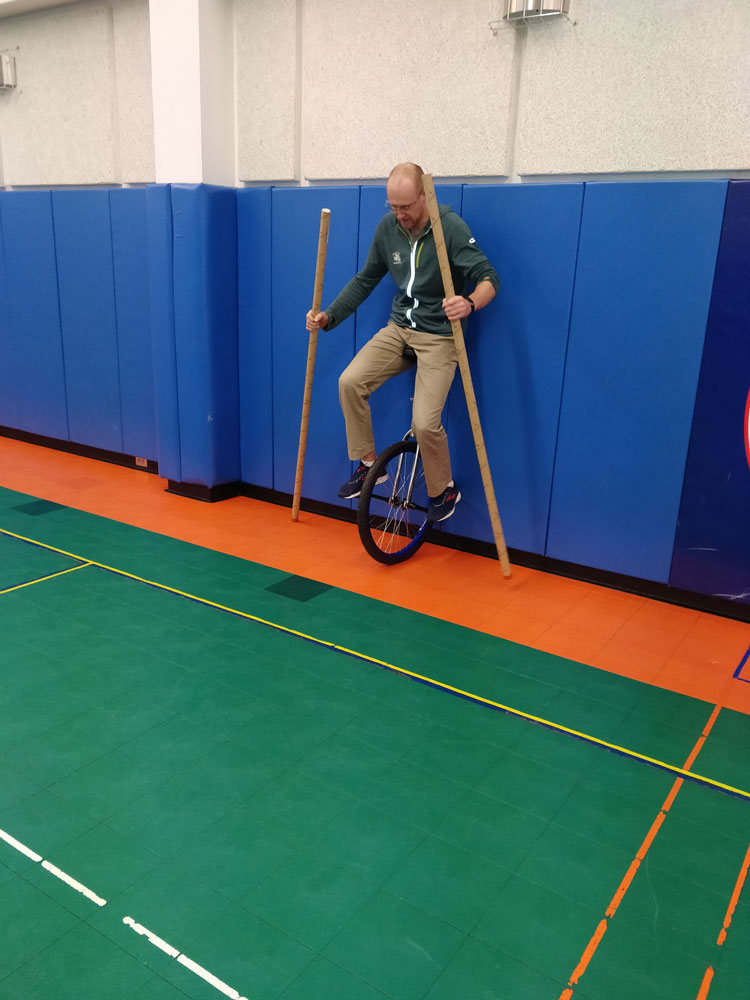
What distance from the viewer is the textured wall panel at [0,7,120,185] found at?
18.4 ft

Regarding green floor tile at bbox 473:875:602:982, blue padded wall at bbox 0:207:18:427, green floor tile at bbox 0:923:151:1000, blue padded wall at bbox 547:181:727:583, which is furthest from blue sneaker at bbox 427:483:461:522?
blue padded wall at bbox 0:207:18:427

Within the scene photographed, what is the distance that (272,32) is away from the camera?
4.54 metres

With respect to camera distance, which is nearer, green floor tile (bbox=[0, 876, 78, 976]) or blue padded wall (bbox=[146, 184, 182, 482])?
green floor tile (bbox=[0, 876, 78, 976])

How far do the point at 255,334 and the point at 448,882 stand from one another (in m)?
3.67

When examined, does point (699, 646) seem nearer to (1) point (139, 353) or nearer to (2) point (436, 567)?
(2) point (436, 567)

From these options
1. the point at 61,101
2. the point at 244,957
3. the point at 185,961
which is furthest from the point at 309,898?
the point at 61,101

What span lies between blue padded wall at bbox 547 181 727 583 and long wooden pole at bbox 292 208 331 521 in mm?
1273

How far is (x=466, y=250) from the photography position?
145 inches

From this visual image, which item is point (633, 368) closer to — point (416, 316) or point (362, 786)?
point (416, 316)

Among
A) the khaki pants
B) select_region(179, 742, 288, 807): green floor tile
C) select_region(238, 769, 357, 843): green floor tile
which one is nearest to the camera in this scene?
select_region(238, 769, 357, 843): green floor tile

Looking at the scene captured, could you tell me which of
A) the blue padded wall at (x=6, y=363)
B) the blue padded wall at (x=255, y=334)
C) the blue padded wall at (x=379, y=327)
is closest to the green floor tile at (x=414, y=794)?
the blue padded wall at (x=379, y=327)

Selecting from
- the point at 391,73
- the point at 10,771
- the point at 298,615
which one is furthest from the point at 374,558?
the point at 391,73

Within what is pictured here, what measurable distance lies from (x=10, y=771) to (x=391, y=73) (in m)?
3.78

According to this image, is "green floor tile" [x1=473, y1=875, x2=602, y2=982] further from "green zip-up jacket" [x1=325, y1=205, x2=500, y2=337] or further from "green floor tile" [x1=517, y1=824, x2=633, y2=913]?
"green zip-up jacket" [x1=325, y1=205, x2=500, y2=337]
